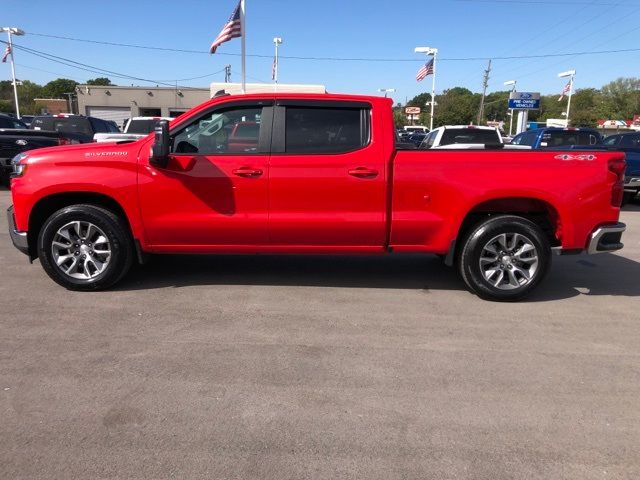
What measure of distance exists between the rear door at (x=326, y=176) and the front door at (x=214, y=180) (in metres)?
0.15

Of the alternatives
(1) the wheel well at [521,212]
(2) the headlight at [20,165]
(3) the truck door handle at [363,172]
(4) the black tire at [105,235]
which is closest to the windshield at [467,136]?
(1) the wheel well at [521,212]

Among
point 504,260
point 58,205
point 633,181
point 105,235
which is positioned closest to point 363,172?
point 504,260

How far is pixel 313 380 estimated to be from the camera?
3.51 m

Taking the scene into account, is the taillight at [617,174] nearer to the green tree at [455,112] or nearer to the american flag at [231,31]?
the american flag at [231,31]

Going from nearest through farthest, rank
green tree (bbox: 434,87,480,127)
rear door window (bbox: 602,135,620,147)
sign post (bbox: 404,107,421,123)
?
rear door window (bbox: 602,135,620,147)
green tree (bbox: 434,87,480,127)
sign post (bbox: 404,107,421,123)

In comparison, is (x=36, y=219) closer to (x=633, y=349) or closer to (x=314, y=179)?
(x=314, y=179)

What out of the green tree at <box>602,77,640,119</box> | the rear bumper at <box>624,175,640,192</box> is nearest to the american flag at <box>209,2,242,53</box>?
the rear bumper at <box>624,175,640,192</box>

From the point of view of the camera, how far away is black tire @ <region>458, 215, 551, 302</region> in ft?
16.4

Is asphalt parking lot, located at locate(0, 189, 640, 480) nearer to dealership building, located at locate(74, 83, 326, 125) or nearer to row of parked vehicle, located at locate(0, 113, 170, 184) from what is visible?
row of parked vehicle, located at locate(0, 113, 170, 184)

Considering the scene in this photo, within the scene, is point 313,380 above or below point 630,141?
below

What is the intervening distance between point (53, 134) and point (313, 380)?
11.1 meters

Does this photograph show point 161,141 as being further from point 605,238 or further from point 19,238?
point 605,238

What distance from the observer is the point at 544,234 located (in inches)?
201

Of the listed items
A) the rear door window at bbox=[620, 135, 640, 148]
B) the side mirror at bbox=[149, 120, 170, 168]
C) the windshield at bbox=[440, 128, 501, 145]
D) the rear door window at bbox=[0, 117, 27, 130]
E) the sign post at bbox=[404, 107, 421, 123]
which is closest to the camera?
the side mirror at bbox=[149, 120, 170, 168]
